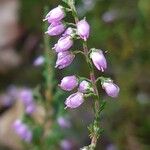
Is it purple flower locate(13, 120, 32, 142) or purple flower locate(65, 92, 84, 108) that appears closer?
purple flower locate(65, 92, 84, 108)

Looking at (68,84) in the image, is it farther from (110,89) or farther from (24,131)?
(24,131)

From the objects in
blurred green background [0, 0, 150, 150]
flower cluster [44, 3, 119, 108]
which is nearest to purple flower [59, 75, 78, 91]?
flower cluster [44, 3, 119, 108]

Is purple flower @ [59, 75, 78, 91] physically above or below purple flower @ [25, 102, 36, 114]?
above

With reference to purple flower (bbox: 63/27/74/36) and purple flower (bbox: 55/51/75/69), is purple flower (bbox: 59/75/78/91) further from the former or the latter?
purple flower (bbox: 63/27/74/36)

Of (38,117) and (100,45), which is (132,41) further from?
(38,117)

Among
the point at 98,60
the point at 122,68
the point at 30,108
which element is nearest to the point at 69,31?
the point at 98,60

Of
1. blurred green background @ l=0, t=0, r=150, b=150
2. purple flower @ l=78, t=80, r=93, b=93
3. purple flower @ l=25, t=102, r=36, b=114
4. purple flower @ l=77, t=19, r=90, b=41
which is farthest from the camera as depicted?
blurred green background @ l=0, t=0, r=150, b=150

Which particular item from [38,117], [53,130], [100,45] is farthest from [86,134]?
[53,130]

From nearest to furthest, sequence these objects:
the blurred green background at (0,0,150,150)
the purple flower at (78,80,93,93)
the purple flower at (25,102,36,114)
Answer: the purple flower at (78,80,93,93)
the purple flower at (25,102,36,114)
the blurred green background at (0,0,150,150)
